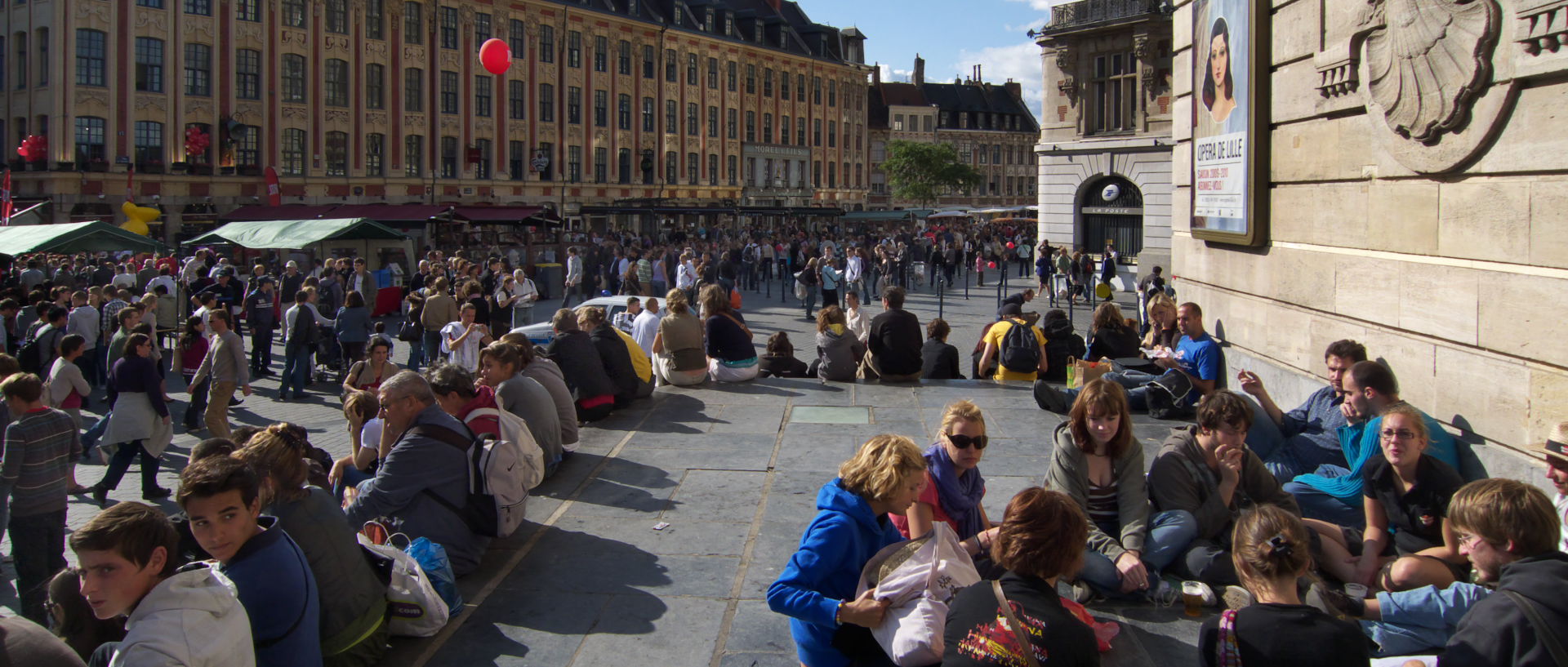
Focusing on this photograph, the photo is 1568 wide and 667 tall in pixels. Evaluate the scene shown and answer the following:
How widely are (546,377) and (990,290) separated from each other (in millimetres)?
26860

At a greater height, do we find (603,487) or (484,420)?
(484,420)

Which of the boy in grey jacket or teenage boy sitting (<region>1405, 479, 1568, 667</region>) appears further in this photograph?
the boy in grey jacket

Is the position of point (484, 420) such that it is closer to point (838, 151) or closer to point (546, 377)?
point (546, 377)

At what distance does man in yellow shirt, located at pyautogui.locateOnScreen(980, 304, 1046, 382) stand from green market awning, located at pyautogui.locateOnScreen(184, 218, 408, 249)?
15.3 meters

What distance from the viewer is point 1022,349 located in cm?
1180

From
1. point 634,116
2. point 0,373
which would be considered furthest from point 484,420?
point 634,116

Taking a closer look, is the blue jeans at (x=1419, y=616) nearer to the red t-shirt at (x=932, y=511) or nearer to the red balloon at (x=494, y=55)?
the red t-shirt at (x=932, y=511)

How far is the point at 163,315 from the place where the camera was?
17578 millimetres

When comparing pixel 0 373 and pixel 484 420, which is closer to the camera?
pixel 484 420

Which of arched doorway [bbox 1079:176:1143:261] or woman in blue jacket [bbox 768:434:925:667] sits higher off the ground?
arched doorway [bbox 1079:176:1143:261]

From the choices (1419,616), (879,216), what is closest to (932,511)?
(1419,616)

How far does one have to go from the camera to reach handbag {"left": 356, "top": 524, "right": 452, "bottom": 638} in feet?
17.3

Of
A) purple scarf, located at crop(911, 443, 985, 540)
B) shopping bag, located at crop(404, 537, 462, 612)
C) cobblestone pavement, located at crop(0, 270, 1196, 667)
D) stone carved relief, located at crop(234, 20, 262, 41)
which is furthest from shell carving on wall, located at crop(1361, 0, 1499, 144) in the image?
stone carved relief, located at crop(234, 20, 262, 41)

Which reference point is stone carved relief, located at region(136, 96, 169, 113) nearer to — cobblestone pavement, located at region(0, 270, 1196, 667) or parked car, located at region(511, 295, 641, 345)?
parked car, located at region(511, 295, 641, 345)
